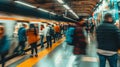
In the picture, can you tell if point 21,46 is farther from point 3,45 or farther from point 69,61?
point 3,45

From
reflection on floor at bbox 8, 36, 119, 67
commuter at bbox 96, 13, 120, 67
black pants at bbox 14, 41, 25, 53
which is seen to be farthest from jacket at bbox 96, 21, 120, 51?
black pants at bbox 14, 41, 25, 53

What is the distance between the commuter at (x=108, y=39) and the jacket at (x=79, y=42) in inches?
68.5

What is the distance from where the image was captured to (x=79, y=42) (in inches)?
280

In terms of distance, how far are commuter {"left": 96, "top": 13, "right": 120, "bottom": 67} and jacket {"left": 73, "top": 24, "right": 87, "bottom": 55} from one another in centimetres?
174

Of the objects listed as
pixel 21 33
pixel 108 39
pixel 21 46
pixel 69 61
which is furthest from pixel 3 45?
pixel 21 46

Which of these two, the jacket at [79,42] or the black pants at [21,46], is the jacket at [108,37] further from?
the black pants at [21,46]

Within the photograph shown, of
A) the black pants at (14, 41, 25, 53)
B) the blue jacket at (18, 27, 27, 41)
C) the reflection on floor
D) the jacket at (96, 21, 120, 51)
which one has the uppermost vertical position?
the jacket at (96, 21, 120, 51)

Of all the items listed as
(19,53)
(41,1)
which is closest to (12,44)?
(19,53)

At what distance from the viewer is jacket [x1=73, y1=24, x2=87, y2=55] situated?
7.12m

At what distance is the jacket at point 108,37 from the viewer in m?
5.25

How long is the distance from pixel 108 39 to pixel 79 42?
1896mm

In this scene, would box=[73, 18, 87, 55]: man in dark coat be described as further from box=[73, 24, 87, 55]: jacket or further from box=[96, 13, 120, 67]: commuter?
box=[96, 13, 120, 67]: commuter

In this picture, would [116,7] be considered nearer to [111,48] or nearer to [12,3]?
[12,3]

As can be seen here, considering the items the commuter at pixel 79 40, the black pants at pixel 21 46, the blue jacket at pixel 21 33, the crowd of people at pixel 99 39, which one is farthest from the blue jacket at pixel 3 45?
the black pants at pixel 21 46
